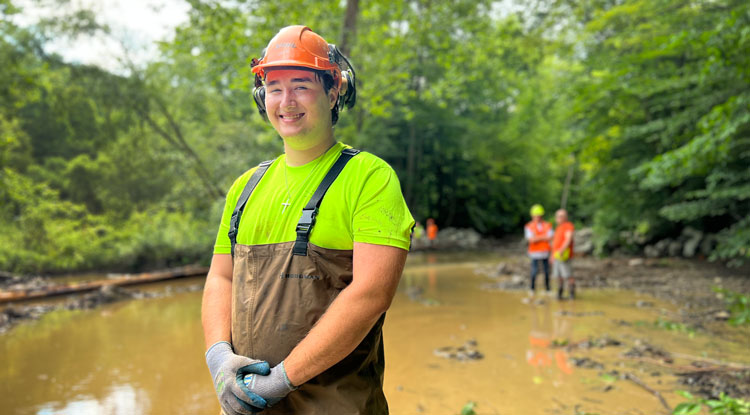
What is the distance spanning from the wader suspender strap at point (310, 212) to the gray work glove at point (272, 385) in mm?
372

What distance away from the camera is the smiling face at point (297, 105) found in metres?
1.81

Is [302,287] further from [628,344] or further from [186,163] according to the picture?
[186,163]

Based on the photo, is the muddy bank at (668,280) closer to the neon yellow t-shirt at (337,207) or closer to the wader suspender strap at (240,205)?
the neon yellow t-shirt at (337,207)

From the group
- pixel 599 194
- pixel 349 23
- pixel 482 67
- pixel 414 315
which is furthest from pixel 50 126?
pixel 599 194

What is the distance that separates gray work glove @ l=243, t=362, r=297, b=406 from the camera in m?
1.53

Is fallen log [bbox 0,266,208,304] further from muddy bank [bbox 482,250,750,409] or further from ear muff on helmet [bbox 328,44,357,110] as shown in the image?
ear muff on helmet [bbox 328,44,357,110]

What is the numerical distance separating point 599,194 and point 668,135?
4185 mm

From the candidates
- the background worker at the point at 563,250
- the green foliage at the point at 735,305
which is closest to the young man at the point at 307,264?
the green foliage at the point at 735,305

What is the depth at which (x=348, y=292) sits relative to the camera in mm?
1545

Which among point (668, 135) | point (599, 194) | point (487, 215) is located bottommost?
point (487, 215)

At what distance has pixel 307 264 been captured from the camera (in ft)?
5.31

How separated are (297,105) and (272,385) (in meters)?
0.95

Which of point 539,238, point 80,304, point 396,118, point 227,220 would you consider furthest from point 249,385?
point 396,118

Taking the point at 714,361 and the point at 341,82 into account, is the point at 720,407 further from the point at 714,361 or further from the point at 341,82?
the point at 341,82
